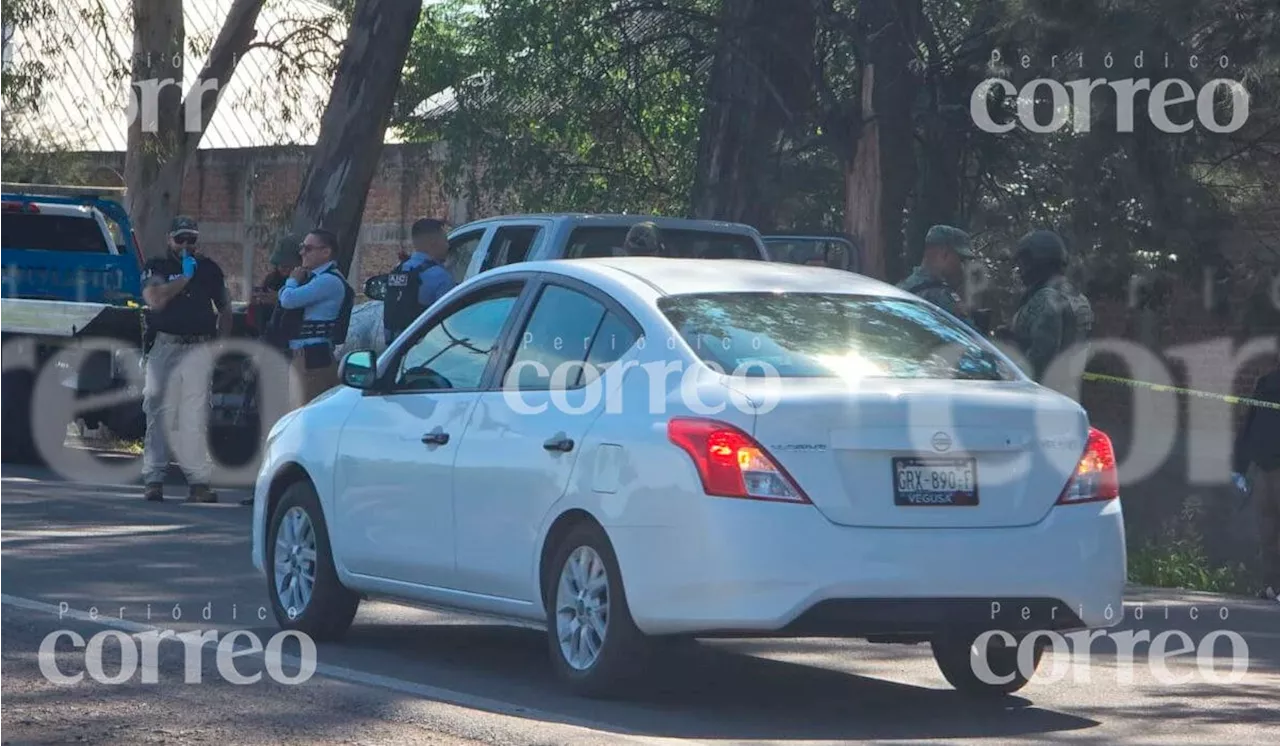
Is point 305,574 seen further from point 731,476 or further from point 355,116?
point 355,116

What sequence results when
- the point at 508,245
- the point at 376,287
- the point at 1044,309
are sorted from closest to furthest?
the point at 1044,309 → the point at 508,245 → the point at 376,287

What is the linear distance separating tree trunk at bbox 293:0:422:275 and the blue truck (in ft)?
6.40

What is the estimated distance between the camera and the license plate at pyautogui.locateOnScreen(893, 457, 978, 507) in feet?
25.5

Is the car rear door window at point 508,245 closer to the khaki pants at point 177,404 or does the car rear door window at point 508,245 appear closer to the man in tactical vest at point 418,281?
the man in tactical vest at point 418,281

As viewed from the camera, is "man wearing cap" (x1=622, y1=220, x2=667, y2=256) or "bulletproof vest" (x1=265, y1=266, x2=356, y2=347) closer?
"man wearing cap" (x1=622, y1=220, x2=667, y2=256)

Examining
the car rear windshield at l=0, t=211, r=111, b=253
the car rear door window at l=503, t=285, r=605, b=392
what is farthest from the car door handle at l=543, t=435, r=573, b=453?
the car rear windshield at l=0, t=211, r=111, b=253

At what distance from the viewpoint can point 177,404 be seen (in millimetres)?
16125

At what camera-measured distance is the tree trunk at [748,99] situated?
20484 millimetres

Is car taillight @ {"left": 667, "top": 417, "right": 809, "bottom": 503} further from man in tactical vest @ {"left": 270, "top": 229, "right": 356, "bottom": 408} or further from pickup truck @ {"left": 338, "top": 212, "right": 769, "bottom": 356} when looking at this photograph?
man in tactical vest @ {"left": 270, "top": 229, "right": 356, "bottom": 408}

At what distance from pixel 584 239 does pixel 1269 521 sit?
186 inches

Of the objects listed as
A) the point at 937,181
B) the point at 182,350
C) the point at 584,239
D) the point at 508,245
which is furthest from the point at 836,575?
the point at 937,181

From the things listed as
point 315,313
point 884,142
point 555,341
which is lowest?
point 555,341

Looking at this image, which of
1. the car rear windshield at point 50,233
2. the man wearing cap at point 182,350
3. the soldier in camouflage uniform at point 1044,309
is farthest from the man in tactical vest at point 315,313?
the car rear windshield at point 50,233

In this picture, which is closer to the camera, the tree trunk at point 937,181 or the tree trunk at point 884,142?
the tree trunk at point 884,142
